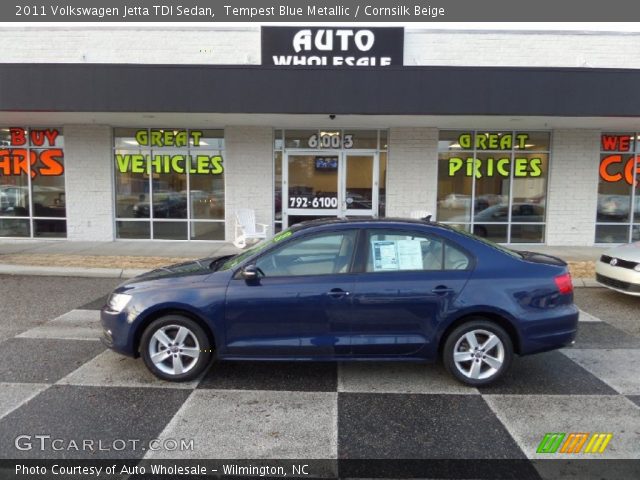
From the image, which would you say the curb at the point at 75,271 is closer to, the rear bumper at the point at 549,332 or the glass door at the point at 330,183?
the glass door at the point at 330,183

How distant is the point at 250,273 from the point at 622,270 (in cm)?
601

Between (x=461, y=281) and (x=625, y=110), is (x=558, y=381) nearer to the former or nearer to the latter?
(x=461, y=281)

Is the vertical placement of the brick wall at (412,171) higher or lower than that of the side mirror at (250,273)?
higher

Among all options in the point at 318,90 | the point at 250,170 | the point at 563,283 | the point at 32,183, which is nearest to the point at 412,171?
the point at 318,90

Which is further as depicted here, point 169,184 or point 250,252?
point 169,184

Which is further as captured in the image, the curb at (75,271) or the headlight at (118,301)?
the curb at (75,271)

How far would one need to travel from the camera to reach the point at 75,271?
908cm

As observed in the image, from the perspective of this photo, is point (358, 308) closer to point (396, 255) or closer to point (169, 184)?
point (396, 255)

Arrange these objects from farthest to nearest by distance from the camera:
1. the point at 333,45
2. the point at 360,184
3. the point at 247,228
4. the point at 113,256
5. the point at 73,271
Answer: the point at 360,184 < the point at 247,228 < the point at 333,45 < the point at 113,256 < the point at 73,271

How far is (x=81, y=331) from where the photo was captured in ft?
19.1

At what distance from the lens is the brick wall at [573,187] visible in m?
12.4

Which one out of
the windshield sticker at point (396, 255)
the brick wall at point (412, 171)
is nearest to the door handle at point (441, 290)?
the windshield sticker at point (396, 255)

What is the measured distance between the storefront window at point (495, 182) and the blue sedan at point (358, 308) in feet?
28.5

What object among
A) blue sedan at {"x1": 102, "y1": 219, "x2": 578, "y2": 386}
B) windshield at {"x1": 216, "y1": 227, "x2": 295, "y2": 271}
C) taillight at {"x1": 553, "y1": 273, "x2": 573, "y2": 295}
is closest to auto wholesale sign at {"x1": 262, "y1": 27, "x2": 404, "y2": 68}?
windshield at {"x1": 216, "y1": 227, "x2": 295, "y2": 271}
